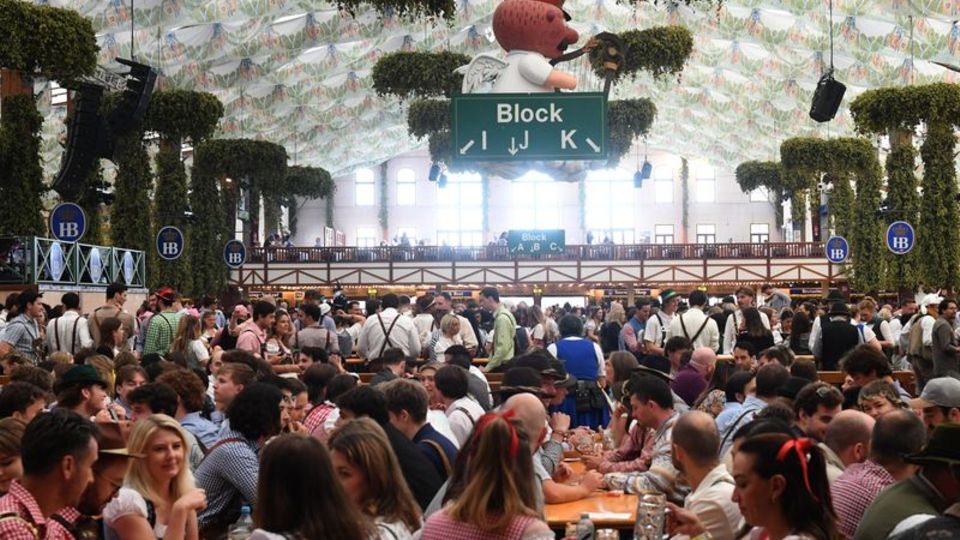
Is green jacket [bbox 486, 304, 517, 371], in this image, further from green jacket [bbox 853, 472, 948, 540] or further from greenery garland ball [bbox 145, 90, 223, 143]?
greenery garland ball [bbox 145, 90, 223, 143]

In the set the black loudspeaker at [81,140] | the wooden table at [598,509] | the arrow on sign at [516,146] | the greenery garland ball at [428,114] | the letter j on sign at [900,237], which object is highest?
the greenery garland ball at [428,114]

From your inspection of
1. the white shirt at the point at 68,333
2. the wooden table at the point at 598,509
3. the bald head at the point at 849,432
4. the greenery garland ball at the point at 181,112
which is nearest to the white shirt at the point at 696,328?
the white shirt at the point at 68,333

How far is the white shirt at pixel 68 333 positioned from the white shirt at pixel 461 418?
533 cm

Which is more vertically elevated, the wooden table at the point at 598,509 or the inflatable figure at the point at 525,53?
the inflatable figure at the point at 525,53

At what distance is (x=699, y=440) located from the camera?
4.68 metres

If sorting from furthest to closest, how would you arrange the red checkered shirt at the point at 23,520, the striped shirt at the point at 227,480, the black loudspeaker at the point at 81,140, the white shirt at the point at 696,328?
the black loudspeaker at the point at 81,140 → the white shirt at the point at 696,328 → the striped shirt at the point at 227,480 → the red checkered shirt at the point at 23,520

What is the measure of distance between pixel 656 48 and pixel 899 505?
1537 centimetres

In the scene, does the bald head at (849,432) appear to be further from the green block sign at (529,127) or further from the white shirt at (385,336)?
the white shirt at (385,336)

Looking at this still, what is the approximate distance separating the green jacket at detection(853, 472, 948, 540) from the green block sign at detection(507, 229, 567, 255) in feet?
87.2

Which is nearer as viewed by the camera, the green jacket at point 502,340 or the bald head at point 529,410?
the bald head at point 529,410

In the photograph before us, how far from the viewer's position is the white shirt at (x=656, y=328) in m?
12.7

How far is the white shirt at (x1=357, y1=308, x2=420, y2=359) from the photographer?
11.6 metres

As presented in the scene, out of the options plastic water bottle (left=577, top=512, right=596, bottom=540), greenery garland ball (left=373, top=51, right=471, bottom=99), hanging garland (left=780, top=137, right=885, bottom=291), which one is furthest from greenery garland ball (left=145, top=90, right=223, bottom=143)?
plastic water bottle (left=577, top=512, right=596, bottom=540)

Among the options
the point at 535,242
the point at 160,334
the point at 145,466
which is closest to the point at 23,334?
the point at 160,334
